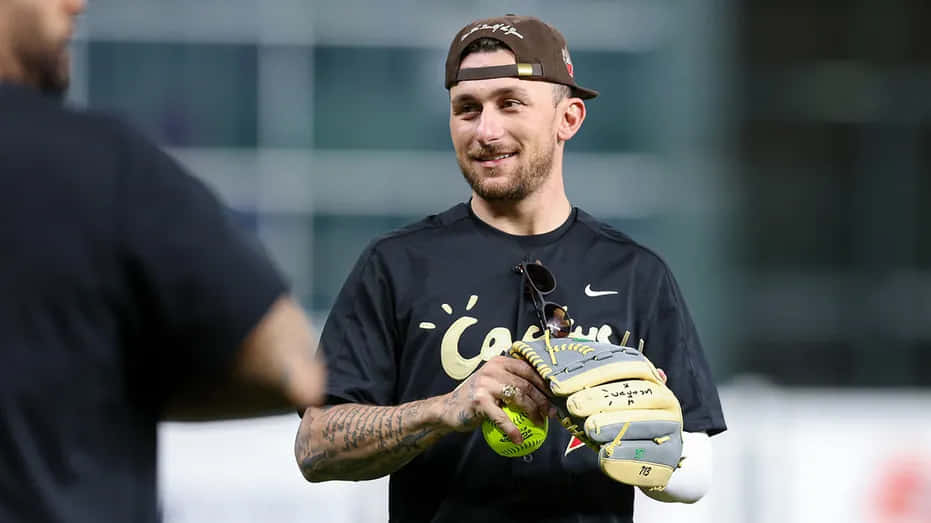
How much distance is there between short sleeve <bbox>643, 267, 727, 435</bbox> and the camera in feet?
10.8

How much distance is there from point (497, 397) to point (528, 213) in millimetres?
631

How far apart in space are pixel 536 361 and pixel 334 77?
1111 centimetres

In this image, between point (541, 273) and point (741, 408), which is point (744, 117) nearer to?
point (741, 408)

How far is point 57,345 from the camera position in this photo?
6.24 feet

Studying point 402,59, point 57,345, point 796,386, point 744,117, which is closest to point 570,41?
point 402,59

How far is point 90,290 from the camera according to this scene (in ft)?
6.22

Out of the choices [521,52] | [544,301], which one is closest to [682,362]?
[544,301]

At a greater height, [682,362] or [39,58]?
[39,58]

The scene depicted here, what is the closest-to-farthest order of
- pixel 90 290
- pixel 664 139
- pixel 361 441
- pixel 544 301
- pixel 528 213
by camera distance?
pixel 90 290 → pixel 361 441 → pixel 544 301 → pixel 528 213 → pixel 664 139

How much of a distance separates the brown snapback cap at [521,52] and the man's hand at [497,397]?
715mm

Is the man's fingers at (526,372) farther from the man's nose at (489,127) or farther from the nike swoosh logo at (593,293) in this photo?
the man's nose at (489,127)

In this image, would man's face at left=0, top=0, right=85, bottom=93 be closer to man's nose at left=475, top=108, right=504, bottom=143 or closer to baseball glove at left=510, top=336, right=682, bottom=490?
baseball glove at left=510, top=336, right=682, bottom=490

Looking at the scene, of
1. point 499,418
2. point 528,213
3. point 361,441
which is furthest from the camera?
point 528,213

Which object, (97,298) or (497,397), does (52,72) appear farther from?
(497,397)
